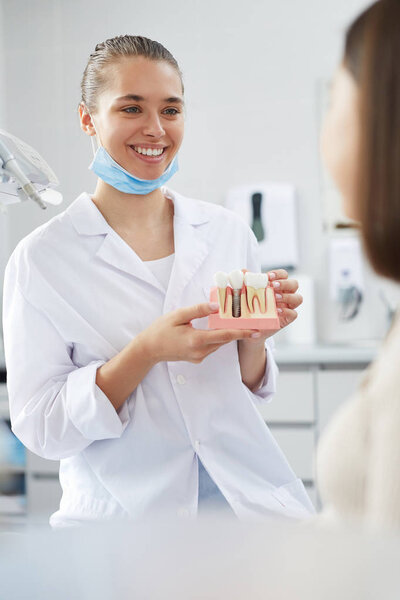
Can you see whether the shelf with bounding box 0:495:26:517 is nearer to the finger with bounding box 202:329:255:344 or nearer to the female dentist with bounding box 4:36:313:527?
the female dentist with bounding box 4:36:313:527

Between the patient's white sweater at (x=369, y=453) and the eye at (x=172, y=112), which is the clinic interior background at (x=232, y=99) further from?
the patient's white sweater at (x=369, y=453)

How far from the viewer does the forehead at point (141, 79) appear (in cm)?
92

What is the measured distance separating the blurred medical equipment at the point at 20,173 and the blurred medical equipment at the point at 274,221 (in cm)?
148

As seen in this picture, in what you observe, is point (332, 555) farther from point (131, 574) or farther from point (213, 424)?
point (213, 424)

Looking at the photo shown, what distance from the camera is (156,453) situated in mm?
952

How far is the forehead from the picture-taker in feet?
3.03

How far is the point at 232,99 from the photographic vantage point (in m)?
2.39

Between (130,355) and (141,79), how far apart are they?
0.35 meters

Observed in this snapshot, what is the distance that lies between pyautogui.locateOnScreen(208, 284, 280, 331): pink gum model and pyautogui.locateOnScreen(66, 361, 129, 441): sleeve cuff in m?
0.16

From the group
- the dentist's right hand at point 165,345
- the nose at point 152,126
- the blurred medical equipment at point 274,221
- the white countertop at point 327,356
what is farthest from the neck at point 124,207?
the blurred medical equipment at point 274,221

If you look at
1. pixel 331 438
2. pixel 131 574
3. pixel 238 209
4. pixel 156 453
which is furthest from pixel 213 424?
pixel 238 209

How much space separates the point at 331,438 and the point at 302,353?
60.7 inches

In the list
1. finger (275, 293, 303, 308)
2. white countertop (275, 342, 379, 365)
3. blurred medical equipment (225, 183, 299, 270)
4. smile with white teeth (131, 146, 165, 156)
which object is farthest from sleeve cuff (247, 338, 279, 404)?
blurred medical equipment (225, 183, 299, 270)

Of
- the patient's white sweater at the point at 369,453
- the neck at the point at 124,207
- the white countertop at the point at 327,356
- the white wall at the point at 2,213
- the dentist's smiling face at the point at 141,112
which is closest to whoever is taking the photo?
the patient's white sweater at the point at 369,453
